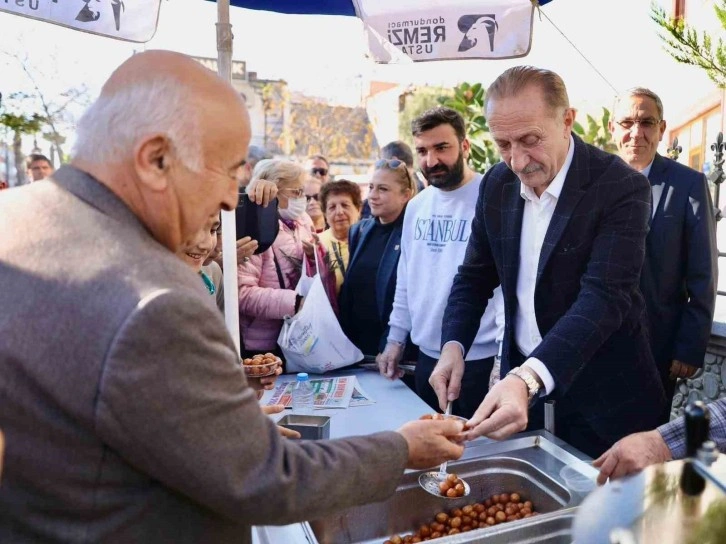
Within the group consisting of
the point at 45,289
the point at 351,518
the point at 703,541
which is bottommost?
the point at 351,518

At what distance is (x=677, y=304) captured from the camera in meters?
2.97

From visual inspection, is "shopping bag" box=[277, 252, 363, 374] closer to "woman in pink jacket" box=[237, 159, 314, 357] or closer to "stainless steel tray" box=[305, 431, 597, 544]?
"woman in pink jacket" box=[237, 159, 314, 357]

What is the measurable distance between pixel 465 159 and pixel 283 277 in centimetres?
118

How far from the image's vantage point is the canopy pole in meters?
2.28

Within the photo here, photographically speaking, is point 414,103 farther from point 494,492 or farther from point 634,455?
point 634,455

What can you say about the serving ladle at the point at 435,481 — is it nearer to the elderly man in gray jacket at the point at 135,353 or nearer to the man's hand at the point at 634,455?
the man's hand at the point at 634,455

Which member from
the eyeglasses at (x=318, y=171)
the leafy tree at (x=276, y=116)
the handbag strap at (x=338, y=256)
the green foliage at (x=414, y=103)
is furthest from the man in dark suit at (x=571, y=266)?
the leafy tree at (x=276, y=116)

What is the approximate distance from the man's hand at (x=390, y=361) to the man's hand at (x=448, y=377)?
2.55 ft

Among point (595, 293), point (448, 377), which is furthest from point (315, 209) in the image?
point (595, 293)

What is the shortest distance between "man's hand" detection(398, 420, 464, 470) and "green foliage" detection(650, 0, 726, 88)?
4.32 metres

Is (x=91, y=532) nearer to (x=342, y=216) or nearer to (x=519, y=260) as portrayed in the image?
(x=519, y=260)

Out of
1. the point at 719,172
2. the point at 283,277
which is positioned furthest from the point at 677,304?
the point at 283,277

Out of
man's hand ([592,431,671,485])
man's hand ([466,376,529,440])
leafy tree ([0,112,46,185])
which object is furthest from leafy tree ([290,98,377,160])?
man's hand ([592,431,671,485])

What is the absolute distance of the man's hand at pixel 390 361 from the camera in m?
2.89
